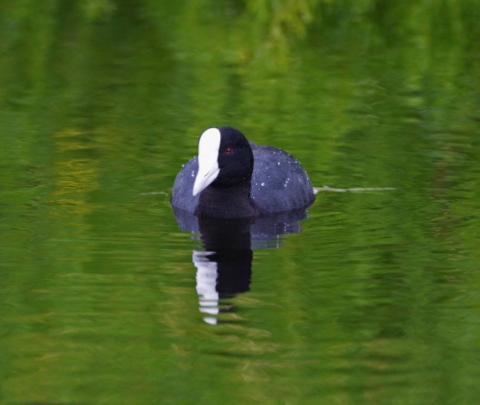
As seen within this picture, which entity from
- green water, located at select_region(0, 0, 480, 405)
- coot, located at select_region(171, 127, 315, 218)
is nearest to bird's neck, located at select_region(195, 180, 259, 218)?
coot, located at select_region(171, 127, 315, 218)

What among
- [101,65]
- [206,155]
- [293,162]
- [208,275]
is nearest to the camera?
[208,275]

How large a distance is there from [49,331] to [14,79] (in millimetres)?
6601

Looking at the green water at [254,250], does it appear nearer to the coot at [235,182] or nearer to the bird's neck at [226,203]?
the coot at [235,182]

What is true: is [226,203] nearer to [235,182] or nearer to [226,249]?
[235,182]

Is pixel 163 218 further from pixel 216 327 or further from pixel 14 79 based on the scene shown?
pixel 14 79

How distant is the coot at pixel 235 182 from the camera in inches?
334

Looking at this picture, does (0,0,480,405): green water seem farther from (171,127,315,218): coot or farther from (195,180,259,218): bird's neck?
(195,180,259,218): bird's neck

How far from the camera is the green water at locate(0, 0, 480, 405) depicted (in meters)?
5.72

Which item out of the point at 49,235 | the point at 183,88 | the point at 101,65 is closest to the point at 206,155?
the point at 49,235

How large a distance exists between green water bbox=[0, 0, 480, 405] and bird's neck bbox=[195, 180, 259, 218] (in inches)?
11.2

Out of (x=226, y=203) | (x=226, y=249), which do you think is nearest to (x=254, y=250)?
(x=226, y=249)

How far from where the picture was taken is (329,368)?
5.70 meters

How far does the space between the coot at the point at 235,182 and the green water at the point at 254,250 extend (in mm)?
174

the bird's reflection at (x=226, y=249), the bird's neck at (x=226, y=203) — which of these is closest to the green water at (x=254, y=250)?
the bird's reflection at (x=226, y=249)
